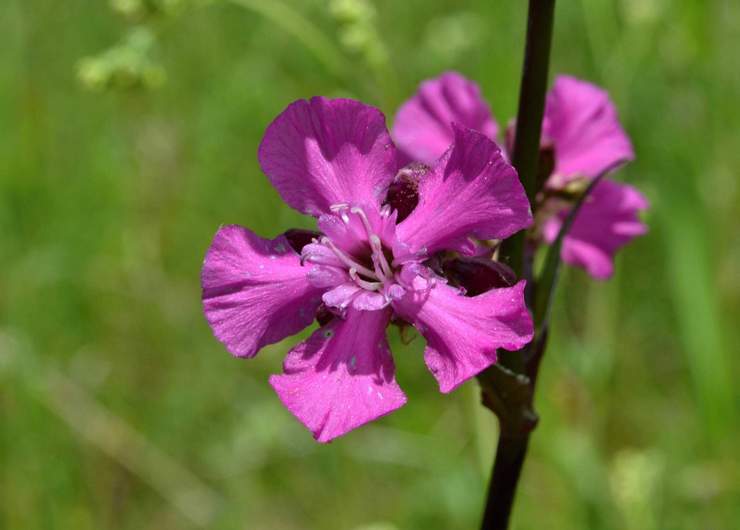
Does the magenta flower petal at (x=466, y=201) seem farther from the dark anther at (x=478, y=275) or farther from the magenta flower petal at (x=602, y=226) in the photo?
the magenta flower petal at (x=602, y=226)

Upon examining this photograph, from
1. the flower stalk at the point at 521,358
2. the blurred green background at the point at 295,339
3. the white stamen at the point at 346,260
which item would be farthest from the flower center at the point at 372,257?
the blurred green background at the point at 295,339

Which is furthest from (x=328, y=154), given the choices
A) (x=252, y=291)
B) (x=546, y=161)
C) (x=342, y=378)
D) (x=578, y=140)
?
(x=578, y=140)

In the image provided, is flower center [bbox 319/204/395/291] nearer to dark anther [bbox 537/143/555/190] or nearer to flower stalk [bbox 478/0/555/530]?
flower stalk [bbox 478/0/555/530]

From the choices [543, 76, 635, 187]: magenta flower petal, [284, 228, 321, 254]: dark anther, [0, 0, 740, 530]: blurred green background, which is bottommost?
[0, 0, 740, 530]: blurred green background

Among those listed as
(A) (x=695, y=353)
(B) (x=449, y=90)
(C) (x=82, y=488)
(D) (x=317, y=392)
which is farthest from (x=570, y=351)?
(D) (x=317, y=392)

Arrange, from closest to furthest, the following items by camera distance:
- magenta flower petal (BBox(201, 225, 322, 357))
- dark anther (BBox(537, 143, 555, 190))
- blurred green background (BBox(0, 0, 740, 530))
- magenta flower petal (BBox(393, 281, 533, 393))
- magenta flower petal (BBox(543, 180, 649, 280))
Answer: magenta flower petal (BBox(393, 281, 533, 393)), magenta flower petal (BBox(201, 225, 322, 357)), dark anther (BBox(537, 143, 555, 190)), magenta flower petal (BBox(543, 180, 649, 280)), blurred green background (BBox(0, 0, 740, 530))

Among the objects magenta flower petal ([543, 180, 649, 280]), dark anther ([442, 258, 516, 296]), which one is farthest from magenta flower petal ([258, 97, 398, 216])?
magenta flower petal ([543, 180, 649, 280])
